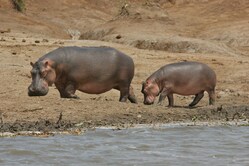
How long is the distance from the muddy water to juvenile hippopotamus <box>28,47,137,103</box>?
2155 millimetres

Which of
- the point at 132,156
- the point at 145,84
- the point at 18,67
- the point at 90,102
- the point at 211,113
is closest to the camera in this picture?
the point at 132,156

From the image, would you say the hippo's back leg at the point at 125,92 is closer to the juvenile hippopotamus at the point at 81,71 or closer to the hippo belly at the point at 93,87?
the juvenile hippopotamus at the point at 81,71

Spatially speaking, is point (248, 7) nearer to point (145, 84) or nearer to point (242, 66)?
point (242, 66)

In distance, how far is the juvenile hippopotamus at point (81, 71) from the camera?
38.4 ft

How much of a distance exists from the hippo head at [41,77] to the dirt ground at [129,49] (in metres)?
0.22

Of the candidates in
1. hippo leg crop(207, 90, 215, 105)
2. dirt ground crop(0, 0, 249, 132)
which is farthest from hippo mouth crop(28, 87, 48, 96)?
hippo leg crop(207, 90, 215, 105)

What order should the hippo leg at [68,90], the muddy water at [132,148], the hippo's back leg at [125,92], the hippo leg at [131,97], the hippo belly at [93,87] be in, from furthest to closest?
1. the hippo leg at [131,97]
2. the hippo's back leg at [125,92]
3. the hippo belly at [93,87]
4. the hippo leg at [68,90]
5. the muddy water at [132,148]

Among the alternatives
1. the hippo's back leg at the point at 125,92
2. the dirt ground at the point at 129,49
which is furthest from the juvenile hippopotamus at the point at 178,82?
the hippo's back leg at the point at 125,92

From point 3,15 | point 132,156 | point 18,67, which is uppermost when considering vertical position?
point 3,15

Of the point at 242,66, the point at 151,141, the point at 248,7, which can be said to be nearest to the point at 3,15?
the point at 248,7

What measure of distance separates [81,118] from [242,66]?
752 centimetres

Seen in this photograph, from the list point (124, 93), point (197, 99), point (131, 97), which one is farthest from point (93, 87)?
point (197, 99)

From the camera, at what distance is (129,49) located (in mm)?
18609

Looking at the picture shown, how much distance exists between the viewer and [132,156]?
792 centimetres
